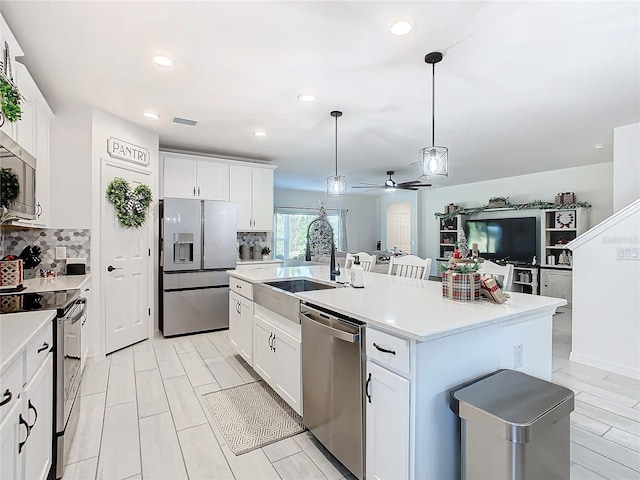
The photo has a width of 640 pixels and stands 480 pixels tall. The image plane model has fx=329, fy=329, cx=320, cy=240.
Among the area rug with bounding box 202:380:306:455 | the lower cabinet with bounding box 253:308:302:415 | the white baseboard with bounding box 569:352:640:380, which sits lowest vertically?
the area rug with bounding box 202:380:306:455

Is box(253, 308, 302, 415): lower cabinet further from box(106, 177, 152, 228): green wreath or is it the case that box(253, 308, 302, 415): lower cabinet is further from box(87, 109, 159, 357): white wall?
box(106, 177, 152, 228): green wreath

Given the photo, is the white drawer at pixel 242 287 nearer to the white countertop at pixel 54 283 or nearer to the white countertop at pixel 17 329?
the white countertop at pixel 54 283

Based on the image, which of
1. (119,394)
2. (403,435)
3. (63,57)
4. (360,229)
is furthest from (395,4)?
(360,229)

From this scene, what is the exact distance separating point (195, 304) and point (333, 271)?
2174mm

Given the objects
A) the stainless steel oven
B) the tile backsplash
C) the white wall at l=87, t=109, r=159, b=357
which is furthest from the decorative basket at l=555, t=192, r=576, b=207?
the tile backsplash

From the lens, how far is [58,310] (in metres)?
1.72

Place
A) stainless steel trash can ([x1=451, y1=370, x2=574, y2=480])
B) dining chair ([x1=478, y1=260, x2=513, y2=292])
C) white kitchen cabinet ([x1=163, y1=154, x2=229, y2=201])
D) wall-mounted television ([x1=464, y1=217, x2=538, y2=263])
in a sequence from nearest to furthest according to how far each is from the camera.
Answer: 1. stainless steel trash can ([x1=451, y1=370, x2=574, y2=480])
2. dining chair ([x1=478, y1=260, x2=513, y2=292])
3. white kitchen cabinet ([x1=163, y1=154, x2=229, y2=201])
4. wall-mounted television ([x1=464, y1=217, x2=538, y2=263])

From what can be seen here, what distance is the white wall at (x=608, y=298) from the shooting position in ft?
9.91

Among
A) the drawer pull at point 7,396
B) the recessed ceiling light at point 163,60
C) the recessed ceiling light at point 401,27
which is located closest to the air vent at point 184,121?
the recessed ceiling light at point 163,60

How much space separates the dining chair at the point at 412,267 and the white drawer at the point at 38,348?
2823 mm

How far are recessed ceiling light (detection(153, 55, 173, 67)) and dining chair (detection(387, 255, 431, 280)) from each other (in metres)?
2.64

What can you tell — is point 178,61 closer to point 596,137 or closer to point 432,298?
point 432,298

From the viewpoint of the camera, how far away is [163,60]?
7.72 feet

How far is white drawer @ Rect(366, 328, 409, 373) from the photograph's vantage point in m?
1.41
